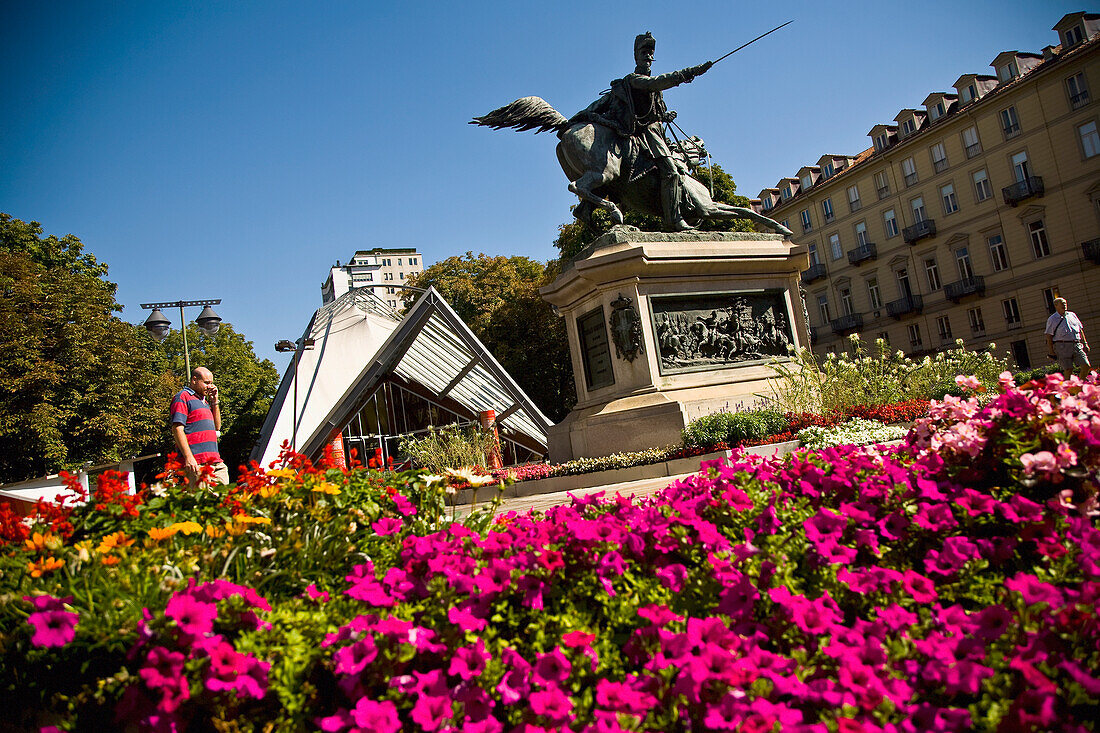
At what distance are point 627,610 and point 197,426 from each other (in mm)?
6293

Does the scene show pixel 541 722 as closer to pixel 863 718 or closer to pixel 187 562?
pixel 863 718

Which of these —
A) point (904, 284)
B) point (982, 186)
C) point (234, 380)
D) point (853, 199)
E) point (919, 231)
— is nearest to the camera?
point (982, 186)

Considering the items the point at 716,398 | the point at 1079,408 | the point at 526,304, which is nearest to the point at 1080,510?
the point at 1079,408

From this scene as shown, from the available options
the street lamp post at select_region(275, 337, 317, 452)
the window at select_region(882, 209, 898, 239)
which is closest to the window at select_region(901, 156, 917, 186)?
the window at select_region(882, 209, 898, 239)

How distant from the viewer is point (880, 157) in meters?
51.2

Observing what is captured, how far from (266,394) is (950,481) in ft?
227

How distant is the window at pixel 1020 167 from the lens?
42281 mm

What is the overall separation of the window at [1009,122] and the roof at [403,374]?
110ft

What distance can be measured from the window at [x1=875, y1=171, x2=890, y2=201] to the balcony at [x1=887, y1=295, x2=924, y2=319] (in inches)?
278

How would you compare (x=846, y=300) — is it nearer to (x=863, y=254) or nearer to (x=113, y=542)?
(x=863, y=254)

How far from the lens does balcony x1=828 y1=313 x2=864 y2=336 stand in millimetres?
53525

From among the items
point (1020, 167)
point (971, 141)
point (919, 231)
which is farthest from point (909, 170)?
point (1020, 167)

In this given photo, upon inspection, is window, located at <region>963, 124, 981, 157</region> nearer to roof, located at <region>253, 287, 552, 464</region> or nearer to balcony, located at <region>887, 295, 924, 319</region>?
balcony, located at <region>887, 295, 924, 319</region>

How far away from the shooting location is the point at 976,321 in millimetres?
45812
